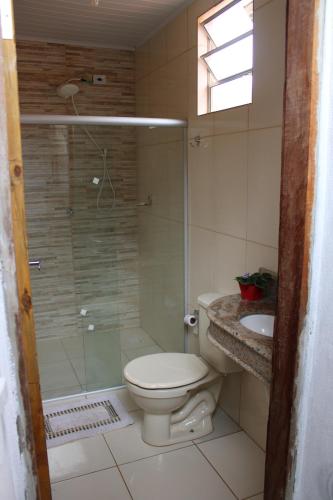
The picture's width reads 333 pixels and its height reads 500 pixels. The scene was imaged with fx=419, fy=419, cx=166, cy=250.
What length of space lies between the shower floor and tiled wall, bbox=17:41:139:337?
0.26 ft

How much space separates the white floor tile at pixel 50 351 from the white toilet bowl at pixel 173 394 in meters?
0.90

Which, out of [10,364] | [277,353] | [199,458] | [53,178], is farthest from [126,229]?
[10,364]

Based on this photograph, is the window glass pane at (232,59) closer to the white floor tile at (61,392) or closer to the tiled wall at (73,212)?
the tiled wall at (73,212)

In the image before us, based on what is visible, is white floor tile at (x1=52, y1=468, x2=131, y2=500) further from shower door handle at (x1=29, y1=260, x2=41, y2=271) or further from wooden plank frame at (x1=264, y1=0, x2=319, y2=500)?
shower door handle at (x1=29, y1=260, x2=41, y2=271)

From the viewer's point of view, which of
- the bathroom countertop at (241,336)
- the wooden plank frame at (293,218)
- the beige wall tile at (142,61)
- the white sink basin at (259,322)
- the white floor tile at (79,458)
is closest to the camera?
the wooden plank frame at (293,218)

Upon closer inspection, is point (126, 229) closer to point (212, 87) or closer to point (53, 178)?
point (53, 178)

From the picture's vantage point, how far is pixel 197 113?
2475mm

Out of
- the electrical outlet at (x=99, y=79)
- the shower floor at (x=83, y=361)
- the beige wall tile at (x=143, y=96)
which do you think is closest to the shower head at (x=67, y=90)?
the electrical outlet at (x=99, y=79)

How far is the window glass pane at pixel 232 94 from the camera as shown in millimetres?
2115

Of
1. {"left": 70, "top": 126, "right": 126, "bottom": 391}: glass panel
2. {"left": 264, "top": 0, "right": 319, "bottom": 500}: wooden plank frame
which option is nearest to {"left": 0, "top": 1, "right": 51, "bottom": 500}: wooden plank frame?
{"left": 264, "top": 0, "right": 319, "bottom": 500}: wooden plank frame

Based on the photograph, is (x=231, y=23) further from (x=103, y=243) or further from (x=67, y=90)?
(x=103, y=243)

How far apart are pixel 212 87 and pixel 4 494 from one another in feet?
7.30

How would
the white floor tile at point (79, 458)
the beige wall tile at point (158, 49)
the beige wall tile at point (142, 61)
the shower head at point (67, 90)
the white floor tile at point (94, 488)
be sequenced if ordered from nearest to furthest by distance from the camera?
the white floor tile at point (94, 488), the white floor tile at point (79, 458), the beige wall tile at point (158, 49), the shower head at point (67, 90), the beige wall tile at point (142, 61)

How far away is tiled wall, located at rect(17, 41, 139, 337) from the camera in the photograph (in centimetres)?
271
